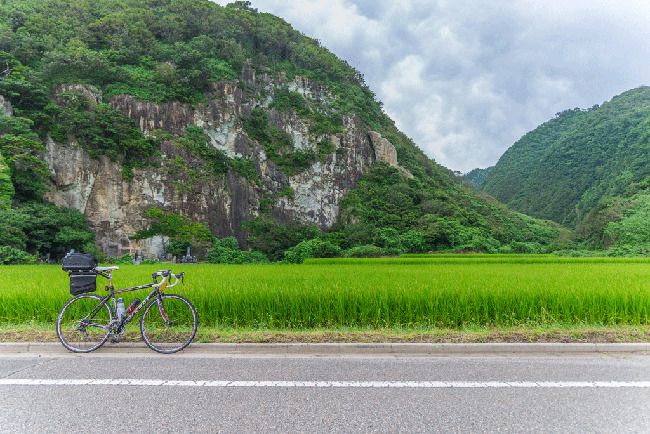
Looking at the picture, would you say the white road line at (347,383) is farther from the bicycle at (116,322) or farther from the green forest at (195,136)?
the green forest at (195,136)

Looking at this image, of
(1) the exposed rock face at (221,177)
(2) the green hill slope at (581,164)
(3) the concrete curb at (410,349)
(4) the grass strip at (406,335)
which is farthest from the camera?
(2) the green hill slope at (581,164)

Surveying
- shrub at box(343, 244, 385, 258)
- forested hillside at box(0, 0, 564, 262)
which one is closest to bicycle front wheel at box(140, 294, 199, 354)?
forested hillside at box(0, 0, 564, 262)

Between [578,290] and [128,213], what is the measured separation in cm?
3937

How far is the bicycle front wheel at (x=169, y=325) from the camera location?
5.64 meters

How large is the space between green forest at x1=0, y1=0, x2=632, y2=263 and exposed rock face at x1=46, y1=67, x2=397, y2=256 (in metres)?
1.14

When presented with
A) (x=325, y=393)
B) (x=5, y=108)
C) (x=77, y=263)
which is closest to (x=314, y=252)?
(x=77, y=263)

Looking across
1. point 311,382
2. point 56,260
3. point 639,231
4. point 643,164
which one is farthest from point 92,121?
point 643,164

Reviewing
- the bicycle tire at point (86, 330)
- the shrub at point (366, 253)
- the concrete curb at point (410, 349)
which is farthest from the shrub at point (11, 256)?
the shrub at point (366, 253)

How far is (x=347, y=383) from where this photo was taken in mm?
4262

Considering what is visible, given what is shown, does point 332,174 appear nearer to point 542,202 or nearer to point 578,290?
point 578,290

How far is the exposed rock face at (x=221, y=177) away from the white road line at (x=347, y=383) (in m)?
35.0

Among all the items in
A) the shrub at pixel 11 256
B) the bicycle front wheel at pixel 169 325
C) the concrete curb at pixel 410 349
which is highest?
the shrub at pixel 11 256

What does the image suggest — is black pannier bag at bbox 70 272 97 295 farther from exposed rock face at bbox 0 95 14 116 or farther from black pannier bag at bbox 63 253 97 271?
exposed rock face at bbox 0 95 14 116

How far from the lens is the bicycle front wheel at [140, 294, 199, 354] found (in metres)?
5.64
